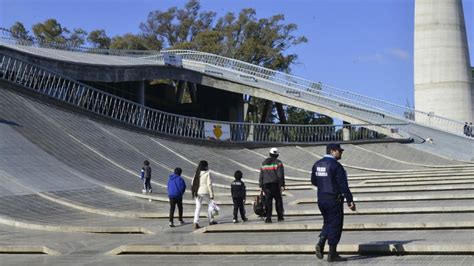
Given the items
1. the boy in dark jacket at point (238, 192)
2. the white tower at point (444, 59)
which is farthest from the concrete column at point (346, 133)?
the boy in dark jacket at point (238, 192)

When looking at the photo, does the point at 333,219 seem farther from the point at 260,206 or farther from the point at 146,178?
the point at 146,178

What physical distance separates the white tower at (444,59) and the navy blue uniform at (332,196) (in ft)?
111

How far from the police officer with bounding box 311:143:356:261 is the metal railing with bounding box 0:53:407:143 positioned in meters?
17.4

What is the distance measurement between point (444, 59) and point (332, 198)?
3452 cm

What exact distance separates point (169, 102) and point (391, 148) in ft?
68.2

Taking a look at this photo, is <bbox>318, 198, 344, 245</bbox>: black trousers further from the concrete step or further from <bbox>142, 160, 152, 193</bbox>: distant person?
<bbox>142, 160, 152, 193</bbox>: distant person

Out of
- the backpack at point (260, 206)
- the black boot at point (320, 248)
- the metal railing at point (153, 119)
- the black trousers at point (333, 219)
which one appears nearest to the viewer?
the black trousers at point (333, 219)

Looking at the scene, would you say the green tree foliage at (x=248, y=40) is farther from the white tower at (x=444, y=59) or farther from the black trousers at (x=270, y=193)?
the black trousers at (x=270, y=193)

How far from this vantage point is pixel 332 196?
8008 mm

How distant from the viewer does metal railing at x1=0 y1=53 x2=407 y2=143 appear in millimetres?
24391

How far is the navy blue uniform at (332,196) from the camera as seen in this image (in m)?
7.93

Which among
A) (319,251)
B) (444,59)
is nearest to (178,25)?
(444,59)

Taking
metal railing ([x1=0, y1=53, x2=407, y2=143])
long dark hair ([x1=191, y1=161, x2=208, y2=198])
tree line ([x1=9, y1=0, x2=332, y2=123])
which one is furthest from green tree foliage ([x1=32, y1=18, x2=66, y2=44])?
long dark hair ([x1=191, y1=161, x2=208, y2=198])

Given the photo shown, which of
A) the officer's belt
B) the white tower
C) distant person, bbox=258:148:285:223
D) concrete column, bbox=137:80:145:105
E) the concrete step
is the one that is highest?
the white tower
